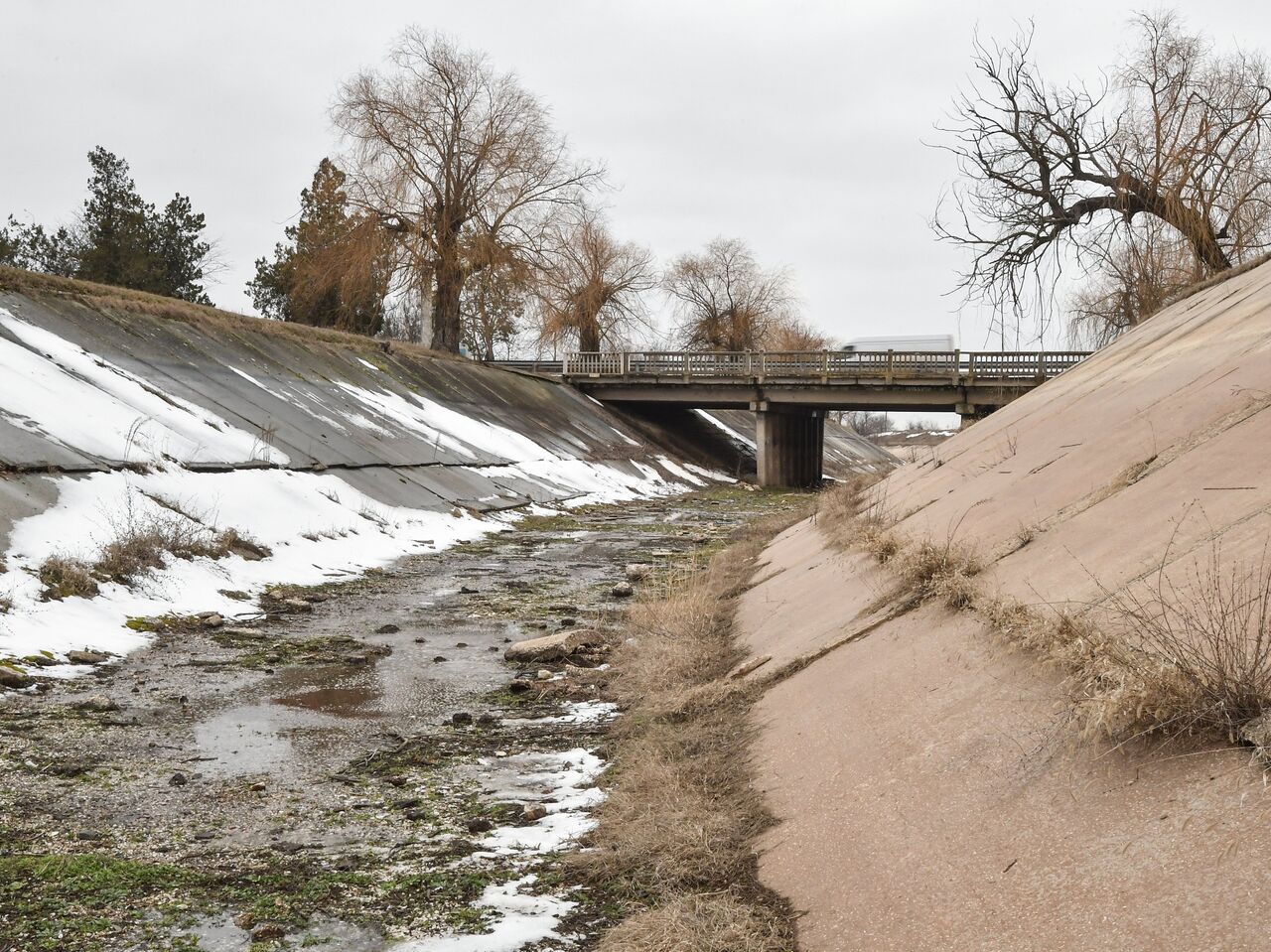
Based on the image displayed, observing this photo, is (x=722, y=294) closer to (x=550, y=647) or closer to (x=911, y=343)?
(x=911, y=343)

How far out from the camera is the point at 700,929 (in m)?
3.37

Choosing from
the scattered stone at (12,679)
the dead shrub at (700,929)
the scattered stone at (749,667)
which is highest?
the scattered stone at (749,667)

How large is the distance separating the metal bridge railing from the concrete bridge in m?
0.03

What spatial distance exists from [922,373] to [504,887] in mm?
33789

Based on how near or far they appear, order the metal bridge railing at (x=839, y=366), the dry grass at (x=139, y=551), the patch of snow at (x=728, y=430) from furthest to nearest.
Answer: the patch of snow at (x=728, y=430), the metal bridge railing at (x=839, y=366), the dry grass at (x=139, y=551)

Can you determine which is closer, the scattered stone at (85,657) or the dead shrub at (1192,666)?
the dead shrub at (1192,666)

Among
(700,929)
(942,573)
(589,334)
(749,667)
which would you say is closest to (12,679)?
(749,667)

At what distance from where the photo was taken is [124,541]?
32.6 feet

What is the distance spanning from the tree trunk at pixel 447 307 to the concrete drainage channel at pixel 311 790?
3111 centimetres

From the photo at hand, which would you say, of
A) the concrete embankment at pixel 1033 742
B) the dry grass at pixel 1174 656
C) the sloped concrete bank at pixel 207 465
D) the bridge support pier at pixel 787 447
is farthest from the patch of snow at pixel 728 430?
the dry grass at pixel 1174 656

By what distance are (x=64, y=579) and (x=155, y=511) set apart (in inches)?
117

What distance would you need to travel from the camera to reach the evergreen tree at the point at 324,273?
38500 mm

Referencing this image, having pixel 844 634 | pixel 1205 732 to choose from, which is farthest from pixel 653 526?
pixel 1205 732

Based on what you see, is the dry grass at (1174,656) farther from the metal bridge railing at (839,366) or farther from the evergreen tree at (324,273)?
the evergreen tree at (324,273)
